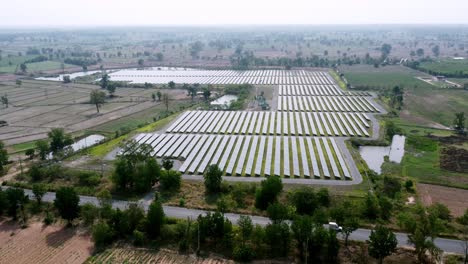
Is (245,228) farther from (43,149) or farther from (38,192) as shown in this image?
(43,149)

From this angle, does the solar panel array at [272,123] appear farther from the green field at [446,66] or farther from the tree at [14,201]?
the green field at [446,66]

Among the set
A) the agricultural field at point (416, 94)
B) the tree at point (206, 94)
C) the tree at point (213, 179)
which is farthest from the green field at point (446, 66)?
the tree at point (213, 179)

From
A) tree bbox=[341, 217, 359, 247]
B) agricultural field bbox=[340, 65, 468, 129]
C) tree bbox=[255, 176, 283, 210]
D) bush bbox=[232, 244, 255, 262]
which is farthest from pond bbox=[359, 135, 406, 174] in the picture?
bush bbox=[232, 244, 255, 262]

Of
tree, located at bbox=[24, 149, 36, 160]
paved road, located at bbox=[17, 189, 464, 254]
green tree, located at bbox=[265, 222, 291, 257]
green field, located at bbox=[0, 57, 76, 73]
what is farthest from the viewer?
green field, located at bbox=[0, 57, 76, 73]

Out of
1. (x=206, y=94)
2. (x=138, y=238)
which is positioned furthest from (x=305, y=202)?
(x=206, y=94)

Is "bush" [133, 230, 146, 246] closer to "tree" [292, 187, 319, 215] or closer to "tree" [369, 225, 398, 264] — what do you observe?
"tree" [292, 187, 319, 215]
